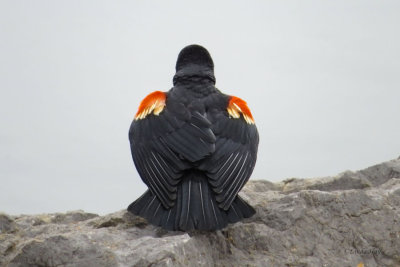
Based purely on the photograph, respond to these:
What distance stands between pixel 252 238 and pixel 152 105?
63.8 inches

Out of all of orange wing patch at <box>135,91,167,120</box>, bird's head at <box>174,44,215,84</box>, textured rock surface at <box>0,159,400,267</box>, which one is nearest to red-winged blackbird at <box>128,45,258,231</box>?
orange wing patch at <box>135,91,167,120</box>

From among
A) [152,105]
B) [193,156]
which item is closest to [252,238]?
[193,156]

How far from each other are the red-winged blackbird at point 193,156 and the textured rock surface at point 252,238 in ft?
0.56

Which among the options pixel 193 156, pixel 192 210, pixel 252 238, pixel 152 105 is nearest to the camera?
pixel 192 210

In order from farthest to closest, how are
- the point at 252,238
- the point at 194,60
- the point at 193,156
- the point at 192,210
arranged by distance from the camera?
the point at 194,60 < the point at 252,238 < the point at 193,156 < the point at 192,210

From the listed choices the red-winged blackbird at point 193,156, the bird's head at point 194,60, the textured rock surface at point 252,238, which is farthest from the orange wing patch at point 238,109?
the textured rock surface at point 252,238

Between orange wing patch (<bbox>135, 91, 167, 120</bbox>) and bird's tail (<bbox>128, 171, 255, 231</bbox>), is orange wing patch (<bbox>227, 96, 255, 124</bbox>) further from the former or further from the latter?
bird's tail (<bbox>128, 171, 255, 231</bbox>)

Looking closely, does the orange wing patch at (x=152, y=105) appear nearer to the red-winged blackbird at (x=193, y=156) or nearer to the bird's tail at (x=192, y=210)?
the red-winged blackbird at (x=193, y=156)

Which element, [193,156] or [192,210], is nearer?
[192,210]

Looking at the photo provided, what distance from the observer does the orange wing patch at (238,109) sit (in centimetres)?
575

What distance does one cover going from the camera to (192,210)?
4910 millimetres

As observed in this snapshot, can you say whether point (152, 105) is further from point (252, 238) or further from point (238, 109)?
point (252, 238)

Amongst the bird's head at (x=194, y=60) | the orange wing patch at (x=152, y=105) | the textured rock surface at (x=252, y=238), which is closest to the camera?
the textured rock surface at (x=252, y=238)

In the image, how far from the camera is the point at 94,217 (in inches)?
248
